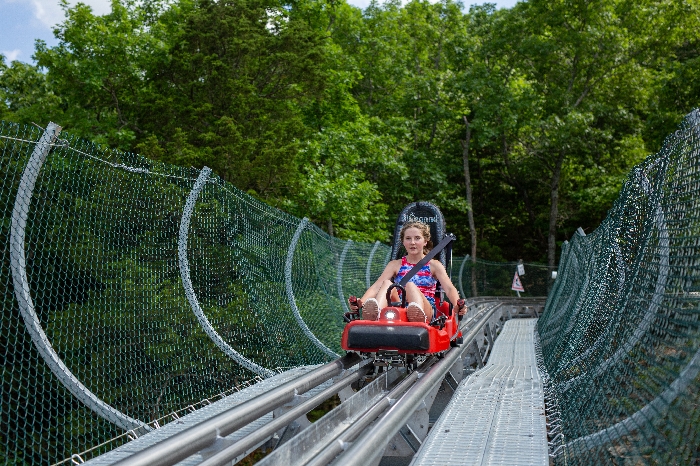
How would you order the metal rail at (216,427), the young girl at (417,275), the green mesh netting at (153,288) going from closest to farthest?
the metal rail at (216,427)
the green mesh netting at (153,288)
the young girl at (417,275)

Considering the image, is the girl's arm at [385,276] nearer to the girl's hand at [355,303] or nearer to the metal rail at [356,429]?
the girl's hand at [355,303]

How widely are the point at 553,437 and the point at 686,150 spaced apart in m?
2.13

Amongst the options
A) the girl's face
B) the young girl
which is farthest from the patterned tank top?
the girl's face

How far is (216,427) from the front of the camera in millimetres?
3238

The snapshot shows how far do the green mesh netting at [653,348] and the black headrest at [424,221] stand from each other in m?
3.07

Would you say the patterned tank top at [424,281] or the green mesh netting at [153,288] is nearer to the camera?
the green mesh netting at [153,288]

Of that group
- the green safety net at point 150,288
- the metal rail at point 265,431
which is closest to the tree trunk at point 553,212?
the green safety net at point 150,288

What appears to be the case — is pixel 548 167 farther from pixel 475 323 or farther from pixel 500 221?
pixel 475 323

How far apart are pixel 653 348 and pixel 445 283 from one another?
3.58 meters

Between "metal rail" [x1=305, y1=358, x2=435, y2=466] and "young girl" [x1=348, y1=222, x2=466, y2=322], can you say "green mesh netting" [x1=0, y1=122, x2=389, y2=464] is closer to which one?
"young girl" [x1=348, y1=222, x2=466, y2=322]

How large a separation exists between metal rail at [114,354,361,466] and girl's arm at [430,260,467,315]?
73.8 inches

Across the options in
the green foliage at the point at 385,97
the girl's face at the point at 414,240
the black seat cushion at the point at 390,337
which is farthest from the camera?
the green foliage at the point at 385,97

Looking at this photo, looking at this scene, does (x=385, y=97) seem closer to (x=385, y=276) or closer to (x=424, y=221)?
(x=424, y=221)

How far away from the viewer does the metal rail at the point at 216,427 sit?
2.69m
